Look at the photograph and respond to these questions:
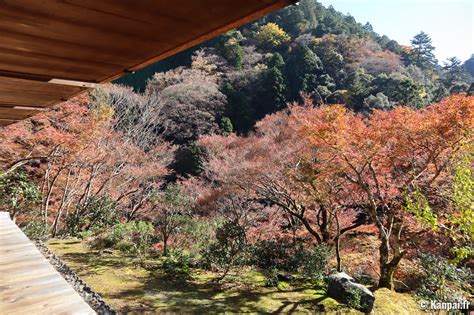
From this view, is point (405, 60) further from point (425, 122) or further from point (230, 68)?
point (425, 122)

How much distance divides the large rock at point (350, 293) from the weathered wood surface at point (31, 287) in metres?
5.58

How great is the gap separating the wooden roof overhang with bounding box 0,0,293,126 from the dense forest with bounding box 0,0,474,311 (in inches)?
193

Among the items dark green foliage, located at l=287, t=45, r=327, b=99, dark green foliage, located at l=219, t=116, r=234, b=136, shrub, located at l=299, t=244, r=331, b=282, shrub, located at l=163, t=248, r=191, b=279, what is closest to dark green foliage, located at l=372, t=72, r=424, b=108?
dark green foliage, located at l=287, t=45, r=327, b=99

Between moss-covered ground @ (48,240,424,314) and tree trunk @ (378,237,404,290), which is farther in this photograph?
tree trunk @ (378,237,404,290)

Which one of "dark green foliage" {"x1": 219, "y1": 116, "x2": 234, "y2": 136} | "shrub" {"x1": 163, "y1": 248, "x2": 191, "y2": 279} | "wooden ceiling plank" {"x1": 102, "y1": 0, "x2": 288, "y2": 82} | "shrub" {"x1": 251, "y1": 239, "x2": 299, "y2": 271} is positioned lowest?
"shrub" {"x1": 251, "y1": 239, "x2": 299, "y2": 271}

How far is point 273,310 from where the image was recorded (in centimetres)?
558

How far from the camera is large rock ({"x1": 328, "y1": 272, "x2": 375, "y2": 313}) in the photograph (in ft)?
18.8

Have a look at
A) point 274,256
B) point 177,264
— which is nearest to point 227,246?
point 177,264

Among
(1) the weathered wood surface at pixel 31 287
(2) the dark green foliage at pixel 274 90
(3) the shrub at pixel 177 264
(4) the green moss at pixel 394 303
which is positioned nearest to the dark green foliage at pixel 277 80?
(2) the dark green foliage at pixel 274 90

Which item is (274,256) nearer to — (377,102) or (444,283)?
(444,283)

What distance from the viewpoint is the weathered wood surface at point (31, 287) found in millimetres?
1767

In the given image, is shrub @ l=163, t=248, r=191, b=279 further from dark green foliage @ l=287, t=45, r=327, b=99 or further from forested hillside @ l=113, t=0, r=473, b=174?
dark green foliage @ l=287, t=45, r=327, b=99

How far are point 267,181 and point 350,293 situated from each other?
4.25m

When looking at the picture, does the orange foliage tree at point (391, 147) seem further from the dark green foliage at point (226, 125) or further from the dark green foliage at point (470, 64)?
the dark green foliage at point (470, 64)
